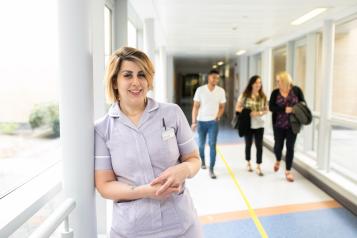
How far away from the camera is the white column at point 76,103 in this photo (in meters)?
1.43

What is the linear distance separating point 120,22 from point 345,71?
12.0 ft

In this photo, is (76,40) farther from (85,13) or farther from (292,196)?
(292,196)

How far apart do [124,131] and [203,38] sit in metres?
6.63

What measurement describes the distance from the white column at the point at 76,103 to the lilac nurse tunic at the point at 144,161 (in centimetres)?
8

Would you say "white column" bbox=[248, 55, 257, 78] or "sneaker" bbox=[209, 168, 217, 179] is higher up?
"white column" bbox=[248, 55, 257, 78]

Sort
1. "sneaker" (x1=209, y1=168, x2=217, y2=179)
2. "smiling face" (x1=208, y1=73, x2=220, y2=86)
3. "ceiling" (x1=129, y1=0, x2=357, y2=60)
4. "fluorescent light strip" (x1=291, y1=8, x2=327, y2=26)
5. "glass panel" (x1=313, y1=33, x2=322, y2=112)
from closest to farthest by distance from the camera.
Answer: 1. "ceiling" (x1=129, y1=0, x2=357, y2=60)
2. "fluorescent light strip" (x1=291, y1=8, x2=327, y2=26)
3. "smiling face" (x1=208, y1=73, x2=220, y2=86)
4. "sneaker" (x1=209, y1=168, x2=217, y2=179)
5. "glass panel" (x1=313, y1=33, x2=322, y2=112)

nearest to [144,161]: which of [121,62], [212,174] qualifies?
[121,62]

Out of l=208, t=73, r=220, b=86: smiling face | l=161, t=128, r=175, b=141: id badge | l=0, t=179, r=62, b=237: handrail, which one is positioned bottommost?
l=0, t=179, r=62, b=237: handrail

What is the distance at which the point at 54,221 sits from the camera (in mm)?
1212

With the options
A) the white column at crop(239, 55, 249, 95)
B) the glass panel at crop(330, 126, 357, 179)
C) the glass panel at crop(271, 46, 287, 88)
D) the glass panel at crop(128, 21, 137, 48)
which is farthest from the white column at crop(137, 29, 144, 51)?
the white column at crop(239, 55, 249, 95)

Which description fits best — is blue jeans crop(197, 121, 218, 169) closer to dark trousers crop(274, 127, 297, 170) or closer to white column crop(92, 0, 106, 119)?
dark trousers crop(274, 127, 297, 170)

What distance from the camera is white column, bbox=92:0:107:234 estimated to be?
99.3 inches

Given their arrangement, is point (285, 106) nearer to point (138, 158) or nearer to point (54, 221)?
point (138, 158)

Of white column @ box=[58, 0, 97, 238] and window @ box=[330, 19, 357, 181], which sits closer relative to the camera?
white column @ box=[58, 0, 97, 238]
